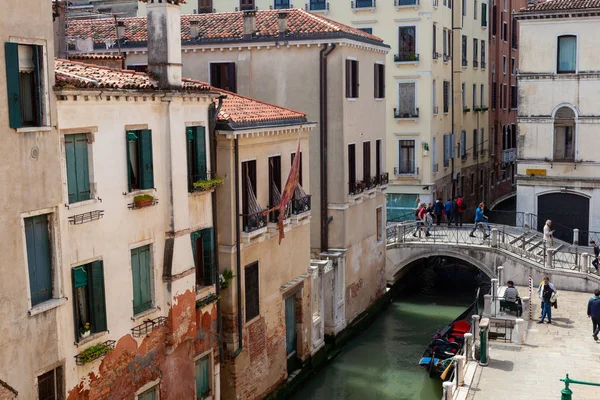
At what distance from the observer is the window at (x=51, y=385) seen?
14.8 meters

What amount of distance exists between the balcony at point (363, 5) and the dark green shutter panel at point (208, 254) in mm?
25249

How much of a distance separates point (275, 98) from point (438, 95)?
1678 cm

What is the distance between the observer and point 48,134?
14625 mm

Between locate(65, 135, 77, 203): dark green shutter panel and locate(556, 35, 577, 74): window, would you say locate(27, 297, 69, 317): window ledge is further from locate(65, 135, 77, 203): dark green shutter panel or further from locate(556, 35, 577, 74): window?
locate(556, 35, 577, 74): window

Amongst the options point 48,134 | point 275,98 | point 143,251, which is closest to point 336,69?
point 275,98

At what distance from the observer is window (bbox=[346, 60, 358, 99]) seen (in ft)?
97.1

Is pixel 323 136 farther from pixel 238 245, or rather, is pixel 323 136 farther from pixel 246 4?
pixel 246 4

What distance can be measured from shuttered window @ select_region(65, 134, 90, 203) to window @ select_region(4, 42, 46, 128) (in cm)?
98

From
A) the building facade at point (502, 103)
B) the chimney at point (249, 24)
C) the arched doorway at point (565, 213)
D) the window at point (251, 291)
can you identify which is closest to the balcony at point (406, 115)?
the arched doorway at point (565, 213)

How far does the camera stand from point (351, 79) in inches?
1184

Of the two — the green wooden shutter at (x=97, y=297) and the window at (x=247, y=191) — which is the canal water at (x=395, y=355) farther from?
the green wooden shutter at (x=97, y=297)

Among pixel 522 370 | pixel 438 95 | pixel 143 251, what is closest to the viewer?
pixel 143 251

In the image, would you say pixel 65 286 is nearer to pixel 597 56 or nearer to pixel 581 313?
pixel 581 313

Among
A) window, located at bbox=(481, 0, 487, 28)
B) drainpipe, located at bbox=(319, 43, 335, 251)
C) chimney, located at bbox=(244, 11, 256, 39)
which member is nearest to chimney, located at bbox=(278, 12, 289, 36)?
chimney, located at bbox=(244, 11, 256, 39)
